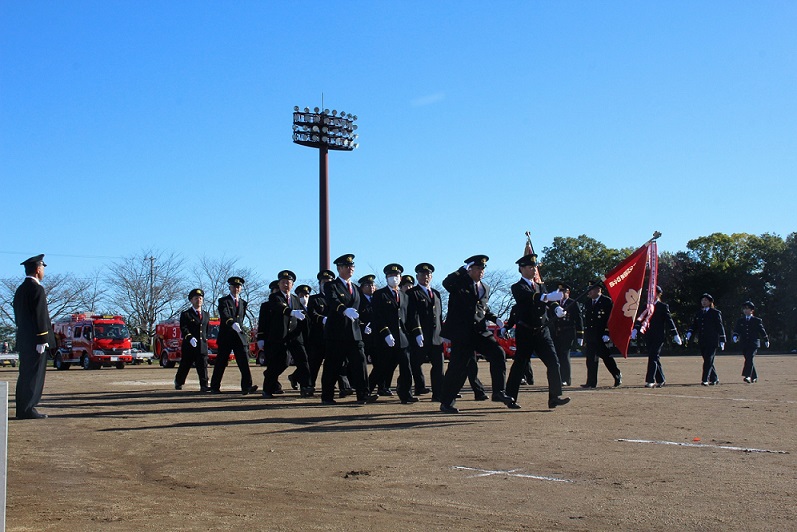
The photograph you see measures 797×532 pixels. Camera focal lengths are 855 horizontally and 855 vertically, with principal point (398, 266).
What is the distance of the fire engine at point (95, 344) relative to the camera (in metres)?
36.6

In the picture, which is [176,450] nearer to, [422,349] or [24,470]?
[24,470]

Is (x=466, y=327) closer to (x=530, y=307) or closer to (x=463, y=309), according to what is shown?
(x=463, y=309)

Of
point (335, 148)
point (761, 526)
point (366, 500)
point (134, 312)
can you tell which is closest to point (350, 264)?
point (366, 500)

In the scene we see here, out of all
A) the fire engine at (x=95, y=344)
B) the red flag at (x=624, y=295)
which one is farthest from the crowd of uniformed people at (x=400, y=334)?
A: the fire engine at (x=95, y=344)

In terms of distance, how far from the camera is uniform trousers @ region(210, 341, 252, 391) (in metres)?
15.5

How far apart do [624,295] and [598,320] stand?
942mm

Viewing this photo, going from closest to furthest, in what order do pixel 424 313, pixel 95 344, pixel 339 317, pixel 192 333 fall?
pixel 339 317 → pixel 424 313 → pixel 192 333 → pixel 95 344

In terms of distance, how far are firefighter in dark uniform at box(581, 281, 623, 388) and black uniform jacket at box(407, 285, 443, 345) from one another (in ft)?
12.8

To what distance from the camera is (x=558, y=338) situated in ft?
54.0

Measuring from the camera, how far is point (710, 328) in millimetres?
17344

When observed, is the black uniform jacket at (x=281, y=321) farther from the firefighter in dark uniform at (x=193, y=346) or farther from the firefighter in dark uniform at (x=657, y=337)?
the firefighter in dark uniform at (x=657, y=337)

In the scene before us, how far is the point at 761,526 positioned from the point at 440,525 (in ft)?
6.14

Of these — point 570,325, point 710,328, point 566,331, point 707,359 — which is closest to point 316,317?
point 566,331

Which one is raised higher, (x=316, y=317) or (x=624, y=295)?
(x=624, y=295)
